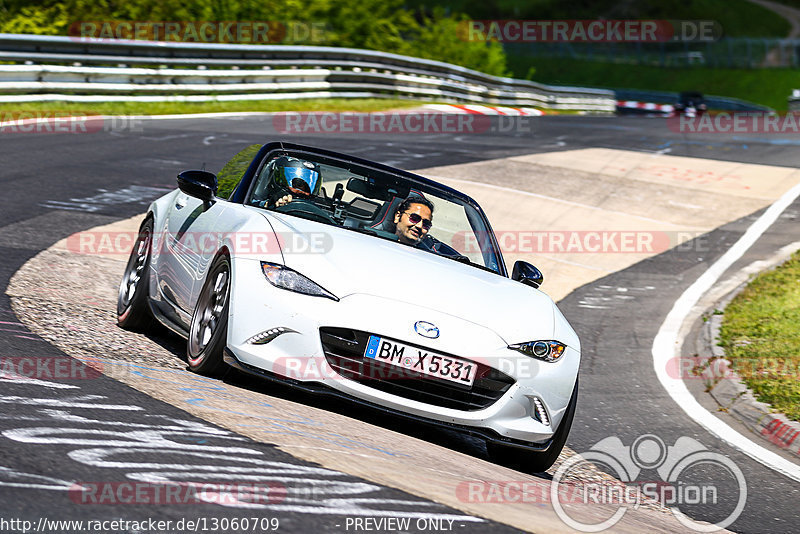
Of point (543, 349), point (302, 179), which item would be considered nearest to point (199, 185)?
point (302, 179)

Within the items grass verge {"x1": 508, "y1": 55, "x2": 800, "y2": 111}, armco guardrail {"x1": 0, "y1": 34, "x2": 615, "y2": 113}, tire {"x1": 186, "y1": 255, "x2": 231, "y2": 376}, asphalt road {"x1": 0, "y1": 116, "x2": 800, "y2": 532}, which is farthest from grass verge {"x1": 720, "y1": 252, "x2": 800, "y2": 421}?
grass verge {"x1": 508, "y1": 55, "x2": 800, "y2": 111}

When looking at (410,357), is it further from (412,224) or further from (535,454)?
(412,224)

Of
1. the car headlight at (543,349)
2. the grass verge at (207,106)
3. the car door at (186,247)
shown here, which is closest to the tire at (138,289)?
the car door at (186,247)

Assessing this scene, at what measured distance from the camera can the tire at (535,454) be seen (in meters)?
5.70

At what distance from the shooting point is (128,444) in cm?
407

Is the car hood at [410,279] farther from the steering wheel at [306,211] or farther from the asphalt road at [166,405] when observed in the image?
the asphalt road at [166,405]

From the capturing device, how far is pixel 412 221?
6.57 metres

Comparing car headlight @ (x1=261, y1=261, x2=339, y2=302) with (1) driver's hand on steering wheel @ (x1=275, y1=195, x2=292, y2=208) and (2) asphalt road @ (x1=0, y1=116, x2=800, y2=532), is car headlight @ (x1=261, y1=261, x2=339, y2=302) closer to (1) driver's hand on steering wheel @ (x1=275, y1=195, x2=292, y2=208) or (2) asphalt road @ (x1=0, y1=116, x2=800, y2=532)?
(2) asphalt road @ (x1=0, y1=116, x2=800, y2=532)

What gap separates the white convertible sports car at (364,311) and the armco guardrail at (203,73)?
13.7m

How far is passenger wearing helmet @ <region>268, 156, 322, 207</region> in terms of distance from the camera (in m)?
6.48

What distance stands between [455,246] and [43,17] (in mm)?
27780

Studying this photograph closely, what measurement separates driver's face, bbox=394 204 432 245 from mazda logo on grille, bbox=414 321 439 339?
4.42ft

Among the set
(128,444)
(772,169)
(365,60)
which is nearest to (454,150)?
(772,169)

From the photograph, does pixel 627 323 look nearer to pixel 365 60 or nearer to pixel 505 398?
pixel 505 398
